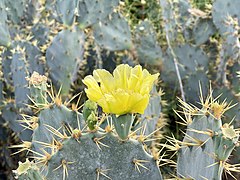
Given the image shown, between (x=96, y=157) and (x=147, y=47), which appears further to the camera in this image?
(x=147, y=47)

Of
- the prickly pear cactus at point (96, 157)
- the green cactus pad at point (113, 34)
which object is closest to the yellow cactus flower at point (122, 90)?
the prickly pear cactus at point (96, 157)

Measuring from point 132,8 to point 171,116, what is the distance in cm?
145

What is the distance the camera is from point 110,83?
152cm

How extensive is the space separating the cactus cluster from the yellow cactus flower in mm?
16

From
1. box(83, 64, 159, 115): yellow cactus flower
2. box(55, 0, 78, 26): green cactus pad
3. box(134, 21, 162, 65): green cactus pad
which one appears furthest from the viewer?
box(134, 21, 162, 65): green cactus pad

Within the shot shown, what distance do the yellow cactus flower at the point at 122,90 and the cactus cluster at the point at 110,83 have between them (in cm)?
2

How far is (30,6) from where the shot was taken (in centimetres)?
338

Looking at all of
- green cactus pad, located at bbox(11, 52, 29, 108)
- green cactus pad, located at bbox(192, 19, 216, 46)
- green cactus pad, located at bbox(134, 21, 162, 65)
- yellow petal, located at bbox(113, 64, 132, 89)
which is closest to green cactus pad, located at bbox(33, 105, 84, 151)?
yellow petal, located at bbox(113, 64, 132, 89)

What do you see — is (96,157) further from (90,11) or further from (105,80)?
(90,11)

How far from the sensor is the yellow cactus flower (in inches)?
57.0

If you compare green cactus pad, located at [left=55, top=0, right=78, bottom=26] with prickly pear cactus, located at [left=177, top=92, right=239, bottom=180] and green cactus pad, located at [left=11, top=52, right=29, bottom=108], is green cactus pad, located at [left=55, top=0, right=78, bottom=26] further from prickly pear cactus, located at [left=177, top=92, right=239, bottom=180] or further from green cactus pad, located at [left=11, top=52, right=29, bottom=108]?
prickly pear cactus, located at [left=177, top=92, right=239, bottom=180]

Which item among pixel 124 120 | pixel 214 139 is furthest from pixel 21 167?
pixel 214 139

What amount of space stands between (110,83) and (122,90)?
8 centimetres

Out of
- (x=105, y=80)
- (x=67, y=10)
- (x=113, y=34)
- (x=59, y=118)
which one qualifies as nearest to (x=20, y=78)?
(x=67, y=10)
